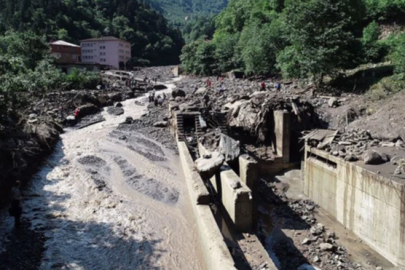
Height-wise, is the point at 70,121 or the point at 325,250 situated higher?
the point at 70,121

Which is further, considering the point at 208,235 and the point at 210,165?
the point at 210,165

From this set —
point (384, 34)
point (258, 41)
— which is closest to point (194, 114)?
point (258, 41)

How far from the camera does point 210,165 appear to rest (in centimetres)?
1482

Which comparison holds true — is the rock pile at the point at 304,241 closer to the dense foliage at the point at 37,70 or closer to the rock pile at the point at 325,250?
the rock pile at the point at 325,250

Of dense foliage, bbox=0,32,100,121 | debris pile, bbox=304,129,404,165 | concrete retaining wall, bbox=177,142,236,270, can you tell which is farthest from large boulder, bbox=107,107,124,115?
concrete retaining wall, bbox=177,142,236,270

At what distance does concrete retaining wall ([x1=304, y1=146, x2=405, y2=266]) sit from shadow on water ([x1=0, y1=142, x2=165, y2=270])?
26.5ft

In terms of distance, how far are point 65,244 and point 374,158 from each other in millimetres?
12115

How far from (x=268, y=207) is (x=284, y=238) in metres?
2.98

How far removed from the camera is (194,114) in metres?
22.7

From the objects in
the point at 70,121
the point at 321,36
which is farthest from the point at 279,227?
the point at 70,121

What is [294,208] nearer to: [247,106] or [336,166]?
[336,166]

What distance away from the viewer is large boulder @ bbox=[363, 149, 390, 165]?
46.1 ft

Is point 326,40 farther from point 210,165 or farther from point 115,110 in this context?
point 115,110

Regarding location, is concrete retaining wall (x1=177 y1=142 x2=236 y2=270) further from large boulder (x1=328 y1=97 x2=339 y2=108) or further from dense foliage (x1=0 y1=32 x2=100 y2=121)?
dense foliage (x1=0 y1=32 x2=100 y2=121)
